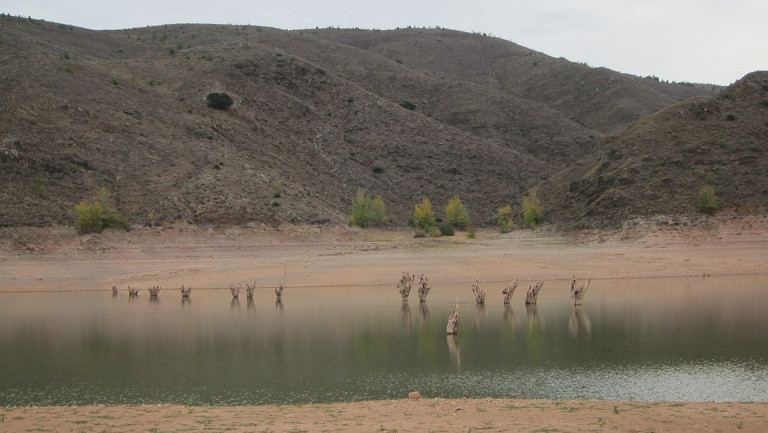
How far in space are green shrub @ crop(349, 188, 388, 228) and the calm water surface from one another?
3603 cm

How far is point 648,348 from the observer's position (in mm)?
28078

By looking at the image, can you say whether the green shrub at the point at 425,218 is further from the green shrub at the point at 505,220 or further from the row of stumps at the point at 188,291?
the row of stumps at the point at 188,291

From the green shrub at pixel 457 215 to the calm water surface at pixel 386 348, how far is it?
4174cm

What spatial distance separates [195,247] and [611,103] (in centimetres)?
8772

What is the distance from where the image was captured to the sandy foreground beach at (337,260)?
2002 cm

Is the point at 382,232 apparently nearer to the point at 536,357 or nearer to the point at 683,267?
the point at 683,267

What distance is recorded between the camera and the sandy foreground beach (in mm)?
20016

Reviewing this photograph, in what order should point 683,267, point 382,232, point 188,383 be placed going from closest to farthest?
point 188,383, point 683,267, point 382,232

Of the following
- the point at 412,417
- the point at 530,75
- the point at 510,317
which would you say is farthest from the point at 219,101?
the point at 412,417

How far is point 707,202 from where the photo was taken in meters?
66.7

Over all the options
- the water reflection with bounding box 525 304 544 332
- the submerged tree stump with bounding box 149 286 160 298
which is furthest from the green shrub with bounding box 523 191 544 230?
the submerged tree stump with bounding box 149 286 160 298

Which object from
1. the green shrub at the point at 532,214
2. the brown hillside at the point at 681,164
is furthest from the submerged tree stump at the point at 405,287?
the green shrub at the point at 532,214

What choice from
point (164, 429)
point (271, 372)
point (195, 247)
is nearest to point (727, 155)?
point (195, 247)

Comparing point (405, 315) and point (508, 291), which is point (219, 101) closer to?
point (508, 291)
